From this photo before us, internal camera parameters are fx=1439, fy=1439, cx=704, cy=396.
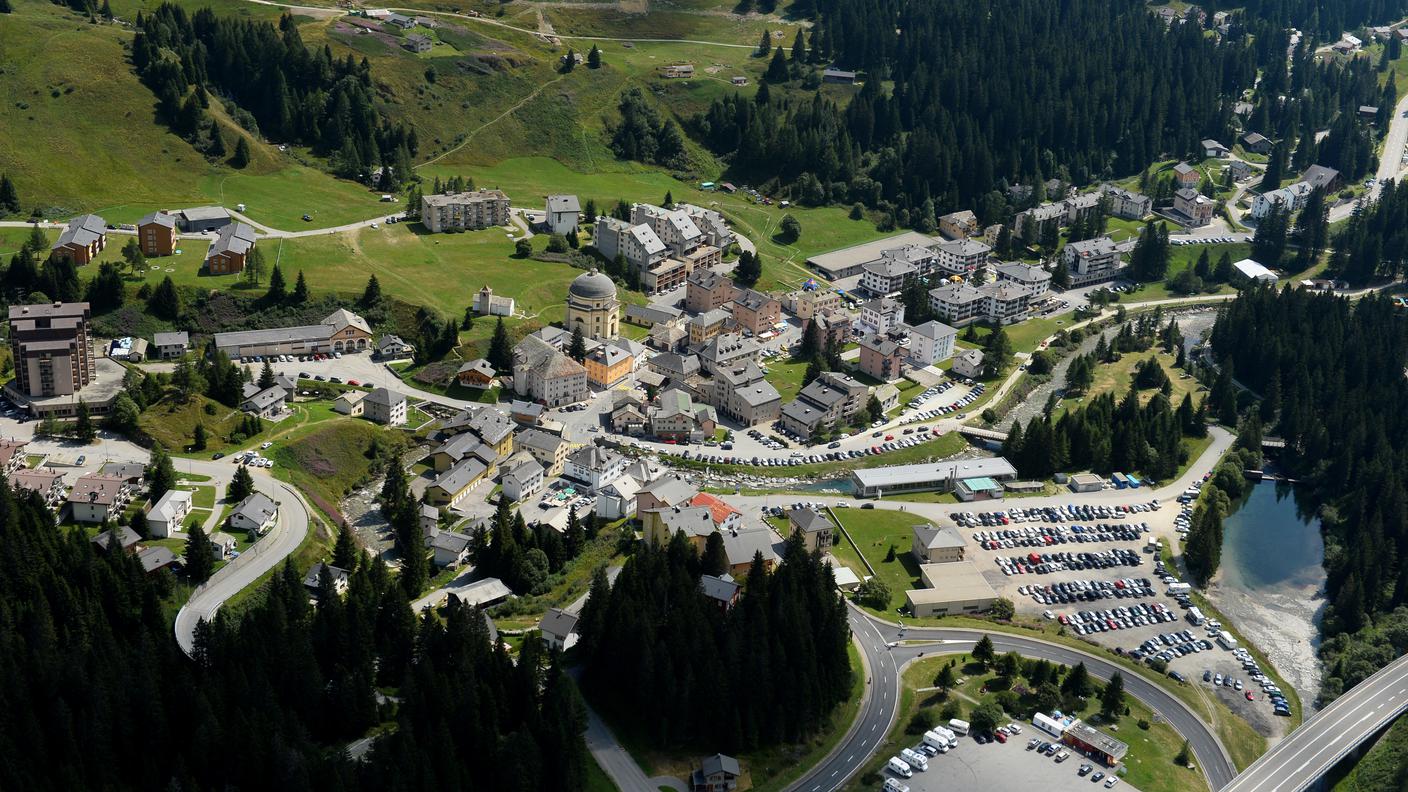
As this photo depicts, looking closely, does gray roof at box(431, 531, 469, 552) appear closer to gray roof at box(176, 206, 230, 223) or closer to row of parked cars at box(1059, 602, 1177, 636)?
row of parked cars at box(1059, 602, 1177, 636)

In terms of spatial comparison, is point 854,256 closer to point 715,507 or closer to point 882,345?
point 882,345

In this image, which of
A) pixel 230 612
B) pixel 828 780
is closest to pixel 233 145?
pixel 230 612

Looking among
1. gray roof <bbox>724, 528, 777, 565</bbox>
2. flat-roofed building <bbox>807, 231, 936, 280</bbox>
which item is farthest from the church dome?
gray roof <bbox>724, 528, 777, 565</bbox>

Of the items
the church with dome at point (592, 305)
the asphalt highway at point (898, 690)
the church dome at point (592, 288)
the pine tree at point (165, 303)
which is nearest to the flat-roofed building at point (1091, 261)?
the church with dome at point (592, 305)

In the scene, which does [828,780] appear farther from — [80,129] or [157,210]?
[80,129]

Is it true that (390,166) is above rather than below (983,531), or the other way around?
above

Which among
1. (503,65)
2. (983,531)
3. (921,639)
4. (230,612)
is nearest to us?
(230,612)
